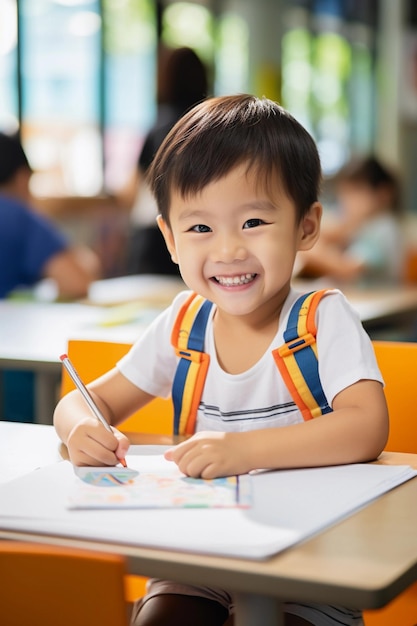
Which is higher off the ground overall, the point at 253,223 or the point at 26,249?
the point at 253,223

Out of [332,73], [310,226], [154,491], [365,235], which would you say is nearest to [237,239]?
[310,226]

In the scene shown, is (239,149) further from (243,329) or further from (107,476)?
(107,476)

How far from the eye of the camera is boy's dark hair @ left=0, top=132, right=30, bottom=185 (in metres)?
3.40

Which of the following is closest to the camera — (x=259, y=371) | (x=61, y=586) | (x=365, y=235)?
(x=61, y=586)

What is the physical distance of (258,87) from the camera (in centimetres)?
867

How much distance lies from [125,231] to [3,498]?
20.1 feet

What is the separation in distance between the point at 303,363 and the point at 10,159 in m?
2.28

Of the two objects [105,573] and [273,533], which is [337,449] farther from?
[105,573]

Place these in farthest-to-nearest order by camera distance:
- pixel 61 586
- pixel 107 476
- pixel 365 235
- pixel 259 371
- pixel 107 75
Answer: pixel 107 75 → pixel 365 235 → pixel 259 371 → pixel 107 476 → pixel 61 586

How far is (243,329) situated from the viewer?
1398 millimetres

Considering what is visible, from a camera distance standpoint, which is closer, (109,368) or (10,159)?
(109,368)

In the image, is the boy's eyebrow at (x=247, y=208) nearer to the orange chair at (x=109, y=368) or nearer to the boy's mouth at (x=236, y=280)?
the boy's mouth at (x=236, y=280)

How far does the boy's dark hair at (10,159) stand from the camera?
3402 mm

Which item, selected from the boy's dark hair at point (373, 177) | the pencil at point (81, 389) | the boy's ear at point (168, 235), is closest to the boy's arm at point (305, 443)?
the pencil at point (81, 389)
